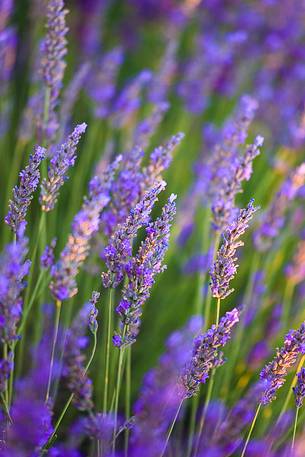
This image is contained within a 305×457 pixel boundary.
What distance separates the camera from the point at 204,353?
42.0 inches

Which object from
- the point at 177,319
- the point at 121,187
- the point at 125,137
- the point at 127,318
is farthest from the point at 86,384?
the point at 125,137

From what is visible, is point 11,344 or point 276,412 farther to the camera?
point 276,412

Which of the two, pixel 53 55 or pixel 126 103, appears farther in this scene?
pixel 126 103

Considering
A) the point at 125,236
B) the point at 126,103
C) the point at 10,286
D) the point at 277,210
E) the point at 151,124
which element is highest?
the point at 126,103

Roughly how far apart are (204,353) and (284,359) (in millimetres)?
160

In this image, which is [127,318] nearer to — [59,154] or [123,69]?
[59,154]

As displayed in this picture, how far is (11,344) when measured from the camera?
1047 mm

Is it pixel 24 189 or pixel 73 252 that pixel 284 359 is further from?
pixel 24 189

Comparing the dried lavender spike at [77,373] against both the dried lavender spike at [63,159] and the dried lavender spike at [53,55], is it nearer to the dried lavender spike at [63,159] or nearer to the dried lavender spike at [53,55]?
the dried lavender spike at [63,159]

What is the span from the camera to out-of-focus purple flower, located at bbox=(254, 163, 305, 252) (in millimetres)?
1665

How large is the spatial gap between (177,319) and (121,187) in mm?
821

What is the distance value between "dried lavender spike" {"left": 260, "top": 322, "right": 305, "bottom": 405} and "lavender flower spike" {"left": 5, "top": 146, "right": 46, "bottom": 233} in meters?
0.57

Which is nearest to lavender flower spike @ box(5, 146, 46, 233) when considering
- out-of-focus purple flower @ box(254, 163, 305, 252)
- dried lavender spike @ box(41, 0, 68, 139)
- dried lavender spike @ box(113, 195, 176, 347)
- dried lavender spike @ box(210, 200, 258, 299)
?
dried lavender spike @ box(113, 195, 176, 347)

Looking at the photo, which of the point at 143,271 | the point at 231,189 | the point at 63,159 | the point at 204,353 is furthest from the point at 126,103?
the point at 204,353
